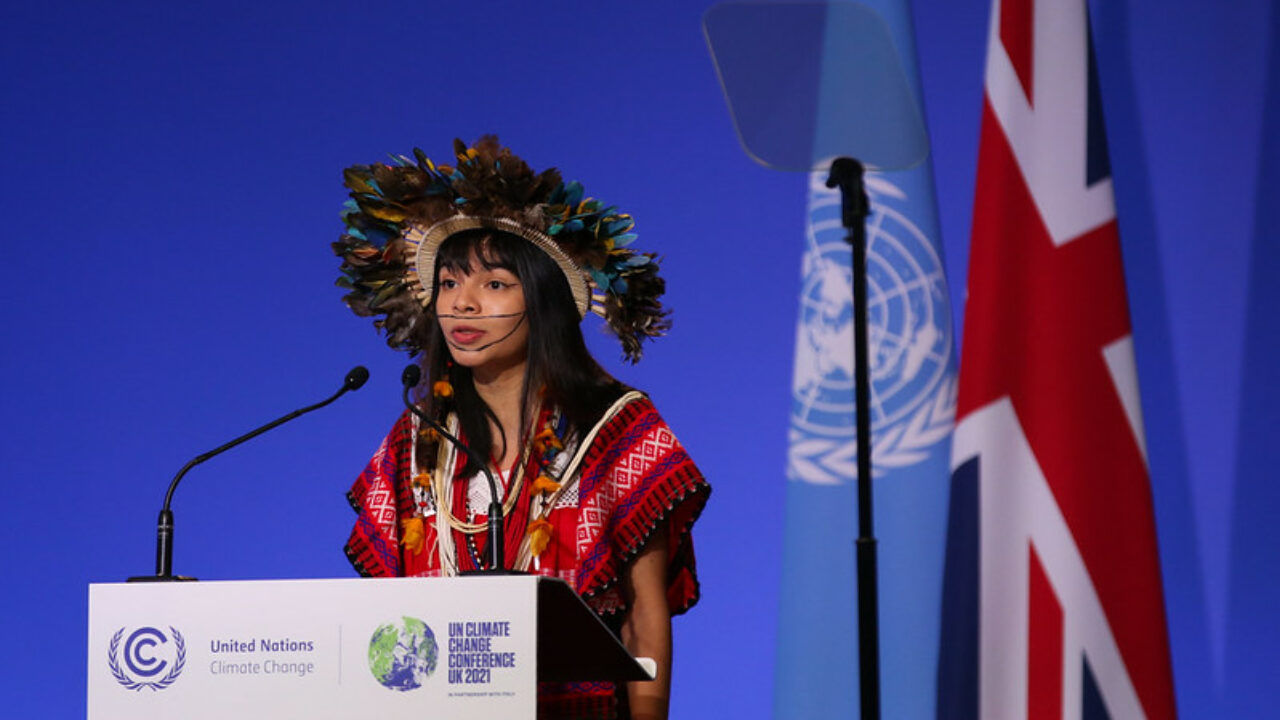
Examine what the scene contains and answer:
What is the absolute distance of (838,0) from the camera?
2.09 metres

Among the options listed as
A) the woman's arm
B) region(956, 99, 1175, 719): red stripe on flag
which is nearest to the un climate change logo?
the woman's arm

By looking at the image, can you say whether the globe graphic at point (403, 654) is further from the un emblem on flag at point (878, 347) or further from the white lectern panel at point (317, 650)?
the un emblem on flag at point (878, 347)

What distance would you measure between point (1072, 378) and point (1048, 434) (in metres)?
0.10

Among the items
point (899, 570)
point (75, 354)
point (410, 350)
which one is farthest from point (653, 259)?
point (75, 354)

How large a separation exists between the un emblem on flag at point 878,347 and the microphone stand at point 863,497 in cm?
106

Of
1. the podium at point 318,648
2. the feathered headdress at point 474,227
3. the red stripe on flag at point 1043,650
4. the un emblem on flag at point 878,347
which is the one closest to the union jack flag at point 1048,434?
the red stripe on flag at point 1043,650

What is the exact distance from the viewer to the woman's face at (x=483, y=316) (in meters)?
2.68

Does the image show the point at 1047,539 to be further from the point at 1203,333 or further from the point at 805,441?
the point at 1203,333

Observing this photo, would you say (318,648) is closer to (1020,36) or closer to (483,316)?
(483,316)

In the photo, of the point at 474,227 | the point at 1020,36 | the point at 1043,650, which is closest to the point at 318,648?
the point at 474,227

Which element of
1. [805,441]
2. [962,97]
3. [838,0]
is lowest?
[805,441]

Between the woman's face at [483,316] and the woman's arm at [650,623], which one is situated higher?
the woman's face at [483,316]

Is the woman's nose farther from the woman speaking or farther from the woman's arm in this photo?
the woman's arm

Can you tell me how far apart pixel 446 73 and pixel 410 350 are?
1.11 meters
